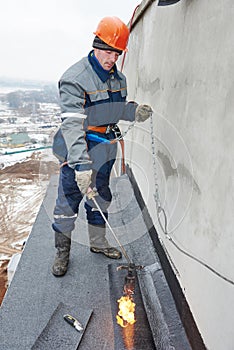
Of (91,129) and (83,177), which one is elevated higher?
(91,129)

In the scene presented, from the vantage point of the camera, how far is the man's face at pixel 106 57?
187 cm

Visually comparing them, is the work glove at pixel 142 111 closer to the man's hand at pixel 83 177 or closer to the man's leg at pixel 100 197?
the man's leg at pixel 100 197

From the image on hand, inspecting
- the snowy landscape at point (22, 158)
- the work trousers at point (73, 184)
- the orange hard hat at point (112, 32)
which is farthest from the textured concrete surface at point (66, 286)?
the snowy landscape at point (22, 158)

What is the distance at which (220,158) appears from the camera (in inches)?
49.7

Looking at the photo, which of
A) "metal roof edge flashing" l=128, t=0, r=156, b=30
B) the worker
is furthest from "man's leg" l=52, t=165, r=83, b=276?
"metal roof edge flashing" l=128, t=0, r=156, b=30

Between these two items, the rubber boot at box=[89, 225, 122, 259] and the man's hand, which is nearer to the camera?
the man's hand

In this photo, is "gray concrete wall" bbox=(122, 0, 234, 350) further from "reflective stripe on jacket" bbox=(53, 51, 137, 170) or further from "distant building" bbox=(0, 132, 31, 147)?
"distant building" bbox=(0, 132, 31, 147)

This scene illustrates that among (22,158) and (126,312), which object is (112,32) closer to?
(126,312)

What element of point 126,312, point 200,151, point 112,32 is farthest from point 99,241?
point 112,32

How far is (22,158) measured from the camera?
34.0 ft

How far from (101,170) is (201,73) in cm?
107

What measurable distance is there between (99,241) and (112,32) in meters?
1.65

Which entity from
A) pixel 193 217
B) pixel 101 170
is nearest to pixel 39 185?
pixel 101 170

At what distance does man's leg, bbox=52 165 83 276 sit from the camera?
6.86 ft
